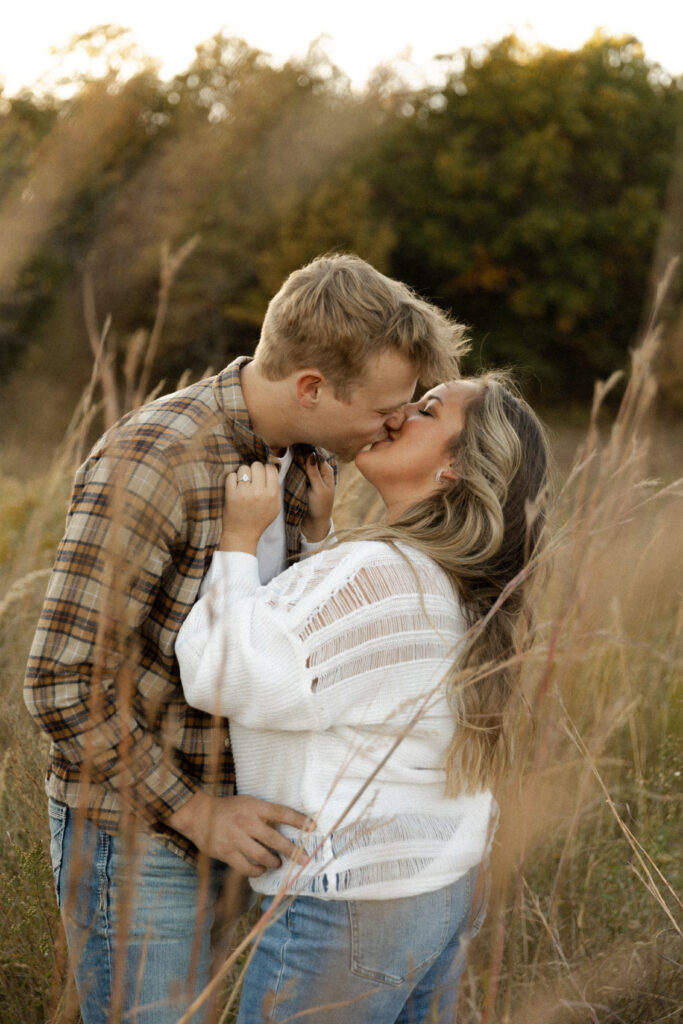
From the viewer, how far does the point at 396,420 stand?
2195 millimetres

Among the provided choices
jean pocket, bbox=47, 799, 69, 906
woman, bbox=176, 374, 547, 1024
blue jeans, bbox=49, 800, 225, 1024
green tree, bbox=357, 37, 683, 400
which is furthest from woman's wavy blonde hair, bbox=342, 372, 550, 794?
green tree, bbox=357, 37, 683, 400

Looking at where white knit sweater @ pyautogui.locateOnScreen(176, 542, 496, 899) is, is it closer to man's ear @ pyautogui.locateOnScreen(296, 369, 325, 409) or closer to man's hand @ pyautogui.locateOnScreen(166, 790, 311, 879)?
man's hand @ pyautogui.locateOnScreen(166, 790, 311, 879)

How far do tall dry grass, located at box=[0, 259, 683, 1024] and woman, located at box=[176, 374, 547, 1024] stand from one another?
11cm

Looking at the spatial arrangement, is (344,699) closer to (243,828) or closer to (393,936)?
(243,828)

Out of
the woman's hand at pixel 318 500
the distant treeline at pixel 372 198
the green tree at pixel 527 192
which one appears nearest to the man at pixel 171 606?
the woman's hand at pixel 318 500

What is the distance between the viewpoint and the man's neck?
2066mm

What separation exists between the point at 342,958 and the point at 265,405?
1.13m

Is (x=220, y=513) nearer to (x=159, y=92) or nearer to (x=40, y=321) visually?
(x=40, y=321)

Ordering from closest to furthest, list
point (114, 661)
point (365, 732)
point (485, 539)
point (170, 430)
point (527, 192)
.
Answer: point (114, 661) < point (365, 732) < point (170, 430) < point (485, 539) < point (527, 192)

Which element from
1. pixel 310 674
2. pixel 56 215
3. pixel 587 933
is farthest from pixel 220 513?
pixel 56 215

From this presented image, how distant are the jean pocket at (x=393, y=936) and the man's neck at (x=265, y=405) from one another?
101 cm

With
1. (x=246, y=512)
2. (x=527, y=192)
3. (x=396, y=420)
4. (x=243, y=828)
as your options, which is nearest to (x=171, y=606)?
(x=246, y=512)

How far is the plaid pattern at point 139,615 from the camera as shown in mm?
1677

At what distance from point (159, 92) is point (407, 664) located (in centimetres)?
1597
